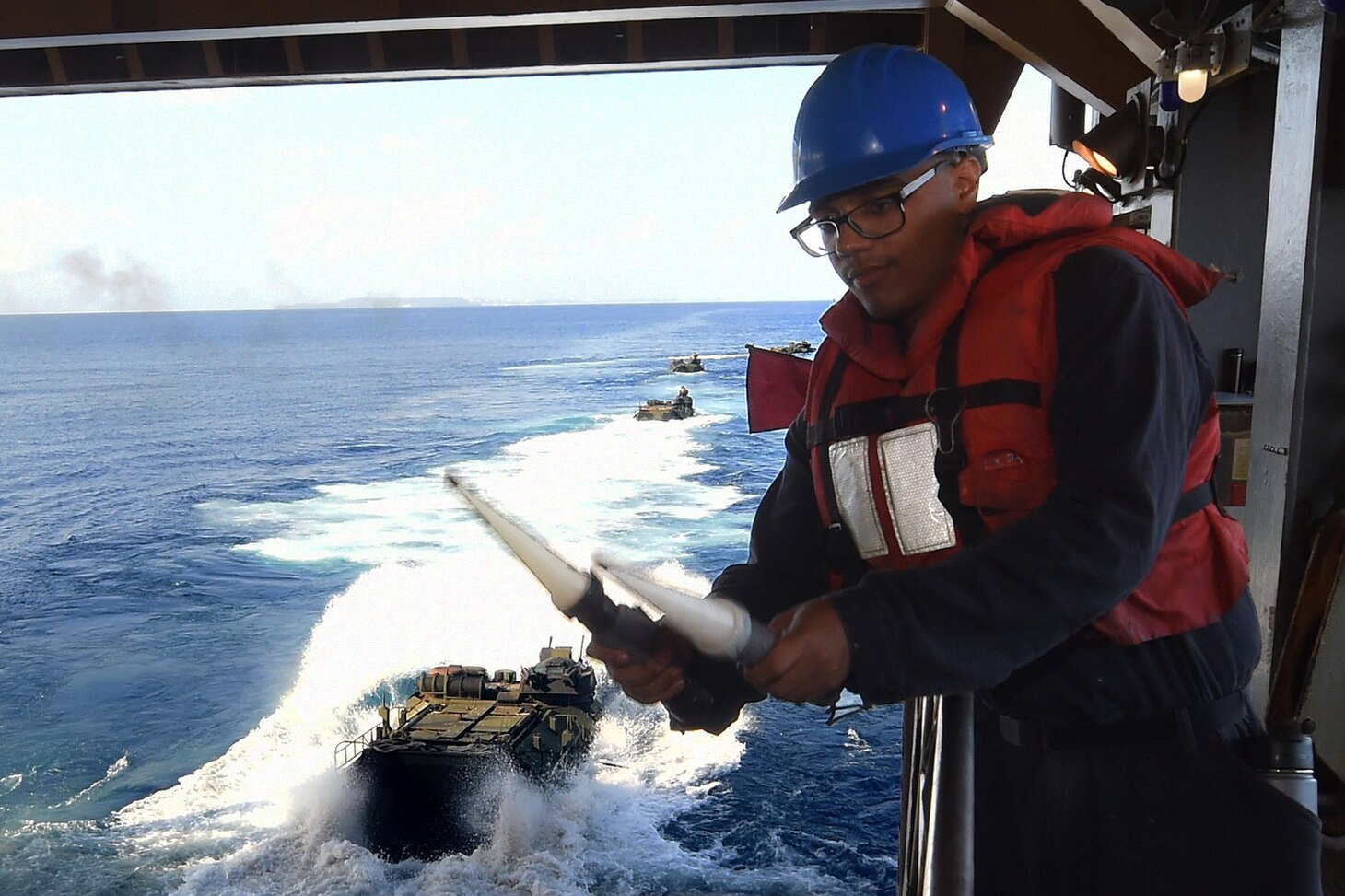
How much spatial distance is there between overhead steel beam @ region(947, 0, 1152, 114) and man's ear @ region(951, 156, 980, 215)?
8.03 feet

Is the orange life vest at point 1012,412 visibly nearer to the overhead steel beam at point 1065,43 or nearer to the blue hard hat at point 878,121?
the blue hard hat at point 878,121

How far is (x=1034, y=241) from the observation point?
122 centimetres

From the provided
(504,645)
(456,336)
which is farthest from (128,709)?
(456,336)

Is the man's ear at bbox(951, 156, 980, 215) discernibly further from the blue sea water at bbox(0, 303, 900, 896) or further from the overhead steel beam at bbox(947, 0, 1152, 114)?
the overhead steel beam at bbox(947, 0, 1152, 114)

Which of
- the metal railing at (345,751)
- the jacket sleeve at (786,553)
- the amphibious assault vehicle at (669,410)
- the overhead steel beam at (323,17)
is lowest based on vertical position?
the metal railing at (345,751)

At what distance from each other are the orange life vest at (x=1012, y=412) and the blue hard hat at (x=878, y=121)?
118 mm

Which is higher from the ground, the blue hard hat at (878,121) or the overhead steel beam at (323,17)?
the overhead steel beam at (323,17)

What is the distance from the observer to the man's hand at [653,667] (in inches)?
45.4

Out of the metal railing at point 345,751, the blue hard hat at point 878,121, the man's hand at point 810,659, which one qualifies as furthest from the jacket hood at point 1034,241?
the metal railing at point 345,751

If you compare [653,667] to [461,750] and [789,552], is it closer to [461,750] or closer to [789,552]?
[789,552]

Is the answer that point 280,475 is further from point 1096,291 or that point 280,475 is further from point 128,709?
point 1096,291

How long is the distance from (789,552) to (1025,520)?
518 mm

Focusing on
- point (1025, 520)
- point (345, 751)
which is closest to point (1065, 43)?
point (1025, 520)

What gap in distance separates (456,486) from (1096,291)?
69cm
